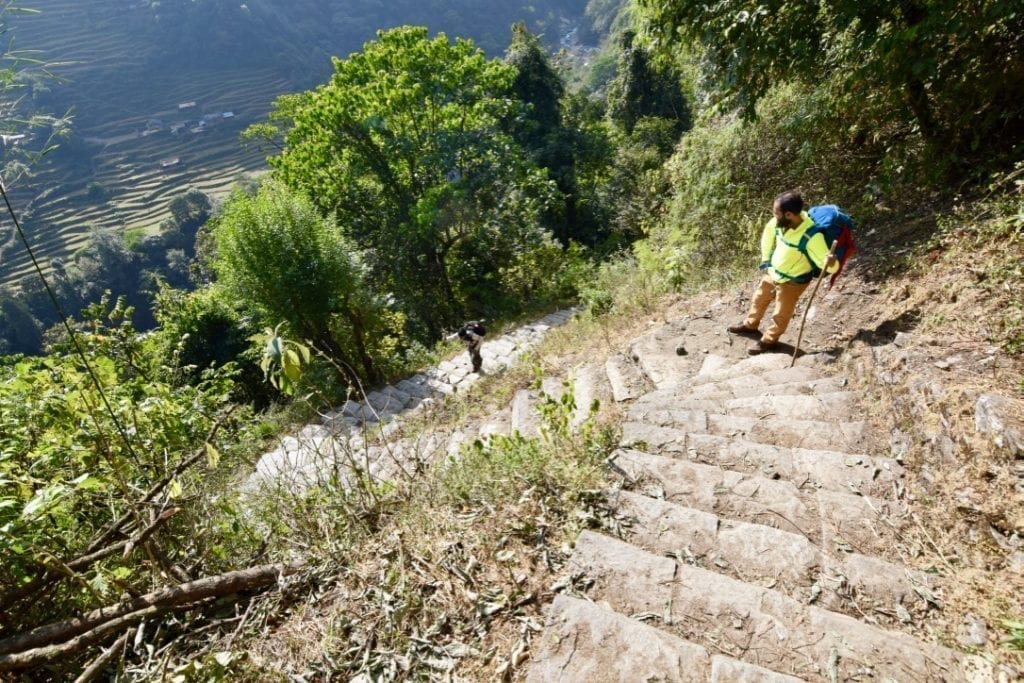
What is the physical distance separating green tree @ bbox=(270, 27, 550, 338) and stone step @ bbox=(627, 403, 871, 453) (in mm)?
11186

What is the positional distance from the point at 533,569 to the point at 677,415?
1777 millimetres

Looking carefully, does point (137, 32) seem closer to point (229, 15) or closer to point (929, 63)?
point (229, 15)

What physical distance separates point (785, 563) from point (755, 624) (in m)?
0.42

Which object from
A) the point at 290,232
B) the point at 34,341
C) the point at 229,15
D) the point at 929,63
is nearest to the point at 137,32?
the point at 229,15

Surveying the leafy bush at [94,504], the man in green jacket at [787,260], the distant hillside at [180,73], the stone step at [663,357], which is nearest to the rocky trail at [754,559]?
the leafy bush at [94,504]

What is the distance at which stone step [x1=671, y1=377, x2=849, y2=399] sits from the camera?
381cm

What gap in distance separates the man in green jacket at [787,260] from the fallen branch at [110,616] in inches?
187

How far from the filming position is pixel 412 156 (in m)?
14.6

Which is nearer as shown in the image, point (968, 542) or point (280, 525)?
point (968, 542)

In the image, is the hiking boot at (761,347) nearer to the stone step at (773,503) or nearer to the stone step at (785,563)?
the stone step at (773,503)

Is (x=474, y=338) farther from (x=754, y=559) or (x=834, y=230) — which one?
(x=754, y=559)

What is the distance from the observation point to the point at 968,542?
221 cm

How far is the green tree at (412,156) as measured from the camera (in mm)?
13578

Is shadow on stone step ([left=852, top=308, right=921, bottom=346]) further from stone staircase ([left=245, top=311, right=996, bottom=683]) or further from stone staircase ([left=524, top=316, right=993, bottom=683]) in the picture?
stone staircase ([left=524, top=316, right=993, bottom=683])
